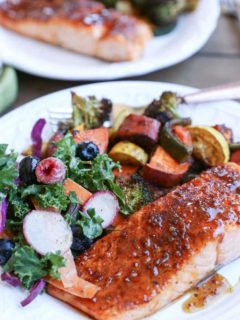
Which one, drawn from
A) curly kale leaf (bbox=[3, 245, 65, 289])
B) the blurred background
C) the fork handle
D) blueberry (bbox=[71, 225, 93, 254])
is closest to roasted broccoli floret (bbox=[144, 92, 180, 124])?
the fork handle

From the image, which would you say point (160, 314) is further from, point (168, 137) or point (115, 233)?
point (168, 137)

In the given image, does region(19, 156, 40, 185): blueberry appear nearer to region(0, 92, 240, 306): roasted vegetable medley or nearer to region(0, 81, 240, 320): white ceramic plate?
region(0, 92, 240, 306): roasted vegetable medley

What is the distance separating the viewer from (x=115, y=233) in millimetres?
2443

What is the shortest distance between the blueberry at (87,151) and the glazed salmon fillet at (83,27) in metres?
1.42

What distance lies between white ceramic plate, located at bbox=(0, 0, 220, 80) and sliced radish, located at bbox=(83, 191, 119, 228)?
1.45 m

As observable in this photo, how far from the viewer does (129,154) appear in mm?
2895

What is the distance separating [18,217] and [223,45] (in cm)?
268

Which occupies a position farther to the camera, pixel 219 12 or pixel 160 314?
pixel 219 12

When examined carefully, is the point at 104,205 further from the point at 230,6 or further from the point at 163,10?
the point at 230,6

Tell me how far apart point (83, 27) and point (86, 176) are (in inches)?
71.3

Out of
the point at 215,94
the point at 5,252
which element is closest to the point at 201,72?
the point at 215,94

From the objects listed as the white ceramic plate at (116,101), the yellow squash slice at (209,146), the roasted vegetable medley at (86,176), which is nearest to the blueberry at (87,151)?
the roasted vegetable medley at (86,176)

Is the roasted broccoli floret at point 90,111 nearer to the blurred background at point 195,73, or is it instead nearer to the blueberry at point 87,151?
the blueberry at point 87,151

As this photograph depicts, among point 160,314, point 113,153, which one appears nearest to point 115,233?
point 160,314
